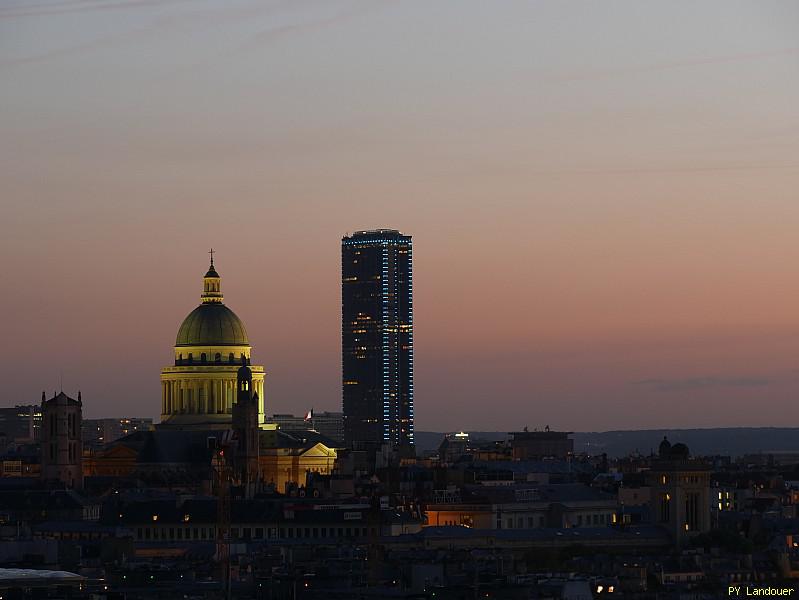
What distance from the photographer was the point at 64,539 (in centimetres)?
18488

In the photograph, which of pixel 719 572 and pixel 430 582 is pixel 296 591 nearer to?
pixel 430 582

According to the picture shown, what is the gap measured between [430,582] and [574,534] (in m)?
51.6

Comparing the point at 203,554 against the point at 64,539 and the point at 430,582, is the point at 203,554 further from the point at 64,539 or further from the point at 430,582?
the point at 430,582

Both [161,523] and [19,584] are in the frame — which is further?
[161,523]

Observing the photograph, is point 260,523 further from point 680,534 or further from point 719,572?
point 719,572

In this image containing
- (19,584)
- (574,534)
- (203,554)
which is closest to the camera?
(19,584)

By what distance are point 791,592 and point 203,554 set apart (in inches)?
1596

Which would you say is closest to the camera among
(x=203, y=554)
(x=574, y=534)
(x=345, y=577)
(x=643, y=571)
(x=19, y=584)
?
(x=19, y=584)

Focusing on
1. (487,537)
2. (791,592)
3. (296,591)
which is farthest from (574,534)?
(296,591)

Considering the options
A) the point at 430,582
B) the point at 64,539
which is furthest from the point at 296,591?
the point at 64,539

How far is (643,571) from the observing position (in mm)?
149250

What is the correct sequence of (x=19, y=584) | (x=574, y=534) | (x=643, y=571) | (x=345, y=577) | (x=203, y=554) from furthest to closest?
(x=574, y=534), (x=203, y=554), (x=643, y=571), (x=345, y=577), (x=19, y=584)

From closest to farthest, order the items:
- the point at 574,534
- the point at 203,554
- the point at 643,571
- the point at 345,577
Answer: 1. the point at 345,577
2. the point at 643,571
3. the point at 203,554
4. the point at 574,534

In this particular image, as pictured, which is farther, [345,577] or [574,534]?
[574,534]
